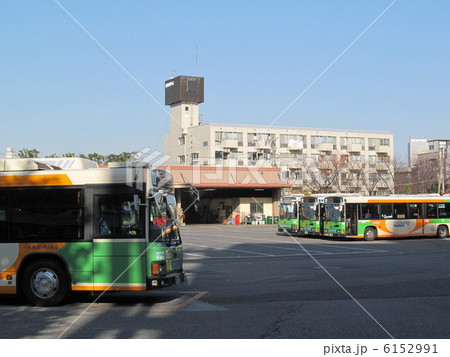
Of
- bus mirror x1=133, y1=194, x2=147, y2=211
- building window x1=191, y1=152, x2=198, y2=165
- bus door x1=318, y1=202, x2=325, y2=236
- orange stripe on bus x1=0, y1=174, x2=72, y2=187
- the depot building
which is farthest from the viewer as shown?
building window x1=191, y1=152, x2=198, y2=165

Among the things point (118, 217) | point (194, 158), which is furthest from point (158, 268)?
point (194, 158)

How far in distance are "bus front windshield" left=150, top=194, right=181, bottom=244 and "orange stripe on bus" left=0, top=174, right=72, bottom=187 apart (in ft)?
5.95

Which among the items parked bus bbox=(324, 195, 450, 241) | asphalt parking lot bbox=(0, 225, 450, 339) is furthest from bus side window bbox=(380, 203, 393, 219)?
asphalt parking lot bbox=(0, 225, 450, 339)

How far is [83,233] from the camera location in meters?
10.5

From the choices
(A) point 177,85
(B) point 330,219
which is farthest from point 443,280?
(A) point 177,85

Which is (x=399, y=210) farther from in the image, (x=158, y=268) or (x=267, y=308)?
(x=158, y=268)

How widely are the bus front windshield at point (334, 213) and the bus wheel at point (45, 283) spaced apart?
2445 cm

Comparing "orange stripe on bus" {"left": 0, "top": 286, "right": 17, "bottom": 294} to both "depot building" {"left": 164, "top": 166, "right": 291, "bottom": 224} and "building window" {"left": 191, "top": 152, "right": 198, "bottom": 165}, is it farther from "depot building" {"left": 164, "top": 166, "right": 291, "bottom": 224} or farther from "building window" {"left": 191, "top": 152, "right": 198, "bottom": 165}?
"building window" {"left": 191, "top": 152, "right": 198, "bottom": 165}

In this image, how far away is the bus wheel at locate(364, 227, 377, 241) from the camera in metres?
32.7

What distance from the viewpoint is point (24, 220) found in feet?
35.2

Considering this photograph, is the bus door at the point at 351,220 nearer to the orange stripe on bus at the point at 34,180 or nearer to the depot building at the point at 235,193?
the orange stripe on bus at the point at 34,180

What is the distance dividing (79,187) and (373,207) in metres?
25.5

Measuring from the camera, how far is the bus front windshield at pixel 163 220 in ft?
34.4
